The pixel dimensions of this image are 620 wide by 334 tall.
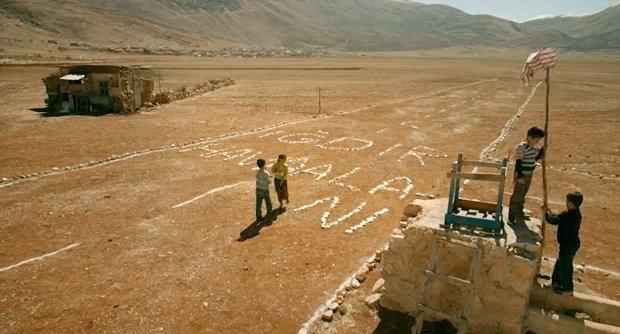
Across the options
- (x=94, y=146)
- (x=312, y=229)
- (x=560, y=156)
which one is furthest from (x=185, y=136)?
(x=560, y=156)

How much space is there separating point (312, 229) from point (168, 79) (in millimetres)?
54507

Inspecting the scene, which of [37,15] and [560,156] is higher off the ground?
[37,15]

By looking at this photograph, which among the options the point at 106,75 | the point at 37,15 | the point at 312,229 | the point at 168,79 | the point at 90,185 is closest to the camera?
the point at 312,229

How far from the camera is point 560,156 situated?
22750 mm

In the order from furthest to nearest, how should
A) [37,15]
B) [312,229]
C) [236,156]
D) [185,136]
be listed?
[37,15] → [185,136] → [236,156] → [312,229]

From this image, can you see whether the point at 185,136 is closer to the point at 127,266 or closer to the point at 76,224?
the point at 76,224

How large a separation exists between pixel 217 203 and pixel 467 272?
31.2 ft

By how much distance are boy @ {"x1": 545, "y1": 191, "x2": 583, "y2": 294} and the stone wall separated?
1.57 ft

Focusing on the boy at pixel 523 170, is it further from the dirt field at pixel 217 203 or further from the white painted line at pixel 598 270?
the dirt field at pixel 217 203

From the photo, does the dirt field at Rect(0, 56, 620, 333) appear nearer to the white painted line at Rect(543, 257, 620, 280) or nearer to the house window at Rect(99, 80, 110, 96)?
the white painted line at Rect(543, 257, 620, 280)

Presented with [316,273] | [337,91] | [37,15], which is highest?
[37,15]

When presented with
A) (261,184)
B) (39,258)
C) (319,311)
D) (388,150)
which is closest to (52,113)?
(388,150)

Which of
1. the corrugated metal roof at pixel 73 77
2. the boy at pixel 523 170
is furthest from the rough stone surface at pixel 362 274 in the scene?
the corrugated metal roof at pixel 73 77

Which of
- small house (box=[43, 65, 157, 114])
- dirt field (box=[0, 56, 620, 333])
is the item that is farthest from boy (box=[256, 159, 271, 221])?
small house (box=[43, 65, 157, 114])
